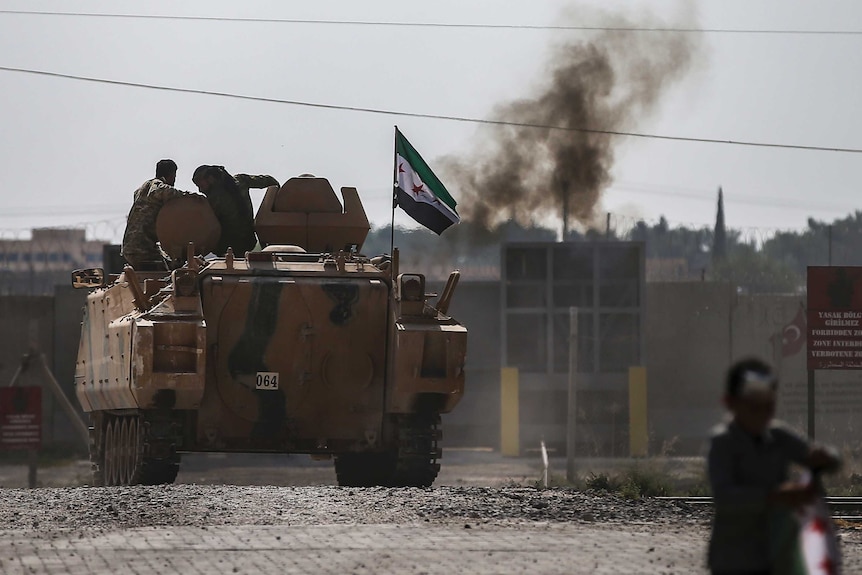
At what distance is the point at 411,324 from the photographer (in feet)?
58.4

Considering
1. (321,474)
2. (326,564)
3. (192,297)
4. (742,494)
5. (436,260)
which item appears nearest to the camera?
(742,494)

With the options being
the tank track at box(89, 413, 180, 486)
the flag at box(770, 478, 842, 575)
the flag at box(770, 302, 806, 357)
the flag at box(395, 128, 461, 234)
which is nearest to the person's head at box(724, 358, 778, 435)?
the flag at box(770, 478, 842, 575)

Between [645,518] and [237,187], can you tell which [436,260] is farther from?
[645,518]

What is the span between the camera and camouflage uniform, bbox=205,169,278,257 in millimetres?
20453

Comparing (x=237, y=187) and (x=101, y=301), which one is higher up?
(x=237, y=187)

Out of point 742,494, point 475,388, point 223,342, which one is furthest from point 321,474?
point 742,494

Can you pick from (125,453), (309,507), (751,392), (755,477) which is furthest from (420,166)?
(751,392)

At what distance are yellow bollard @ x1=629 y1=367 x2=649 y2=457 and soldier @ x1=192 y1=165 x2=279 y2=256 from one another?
1923 centimetres

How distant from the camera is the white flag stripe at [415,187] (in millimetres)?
21609

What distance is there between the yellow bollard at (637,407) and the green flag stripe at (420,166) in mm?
17485

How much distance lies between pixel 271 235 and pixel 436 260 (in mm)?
25684

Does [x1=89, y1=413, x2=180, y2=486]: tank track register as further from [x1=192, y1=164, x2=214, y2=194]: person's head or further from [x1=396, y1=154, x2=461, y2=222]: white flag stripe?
[x1=396, y1=154, x2=461, y2=222]: white flag stripe

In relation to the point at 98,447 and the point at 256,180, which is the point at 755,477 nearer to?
the point at 256,180

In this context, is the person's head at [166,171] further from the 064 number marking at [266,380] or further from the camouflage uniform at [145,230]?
the 064 number marking at [266,380]
